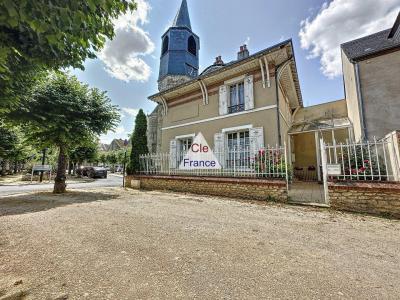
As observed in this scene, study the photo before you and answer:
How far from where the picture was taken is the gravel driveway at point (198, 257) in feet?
5.90

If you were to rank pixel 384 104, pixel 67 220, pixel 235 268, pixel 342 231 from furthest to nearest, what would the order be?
pixel 384 104 → pixel 67 220 → pixel 342 231 → pixel 235 268

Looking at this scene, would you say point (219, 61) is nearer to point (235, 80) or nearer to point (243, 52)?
point (243, 52)

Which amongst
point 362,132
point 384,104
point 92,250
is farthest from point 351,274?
point 384,104

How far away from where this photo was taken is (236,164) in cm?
830

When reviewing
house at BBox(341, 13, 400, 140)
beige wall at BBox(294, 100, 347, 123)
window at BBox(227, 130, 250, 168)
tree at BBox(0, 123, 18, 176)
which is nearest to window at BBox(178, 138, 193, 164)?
window at BBox(227, 130, 250, 168)

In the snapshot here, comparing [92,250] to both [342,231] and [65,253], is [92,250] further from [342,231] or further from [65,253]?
[342,231]

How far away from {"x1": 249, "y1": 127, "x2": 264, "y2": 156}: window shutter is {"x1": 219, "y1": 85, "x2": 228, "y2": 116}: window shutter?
6.05ft

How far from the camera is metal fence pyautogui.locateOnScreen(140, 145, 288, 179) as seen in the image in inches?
249

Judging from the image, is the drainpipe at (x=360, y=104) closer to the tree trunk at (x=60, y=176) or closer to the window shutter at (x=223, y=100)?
the window shutter at (x=223, y=100)

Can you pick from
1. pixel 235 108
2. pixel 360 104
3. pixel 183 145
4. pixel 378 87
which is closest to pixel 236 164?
pixel 235 108

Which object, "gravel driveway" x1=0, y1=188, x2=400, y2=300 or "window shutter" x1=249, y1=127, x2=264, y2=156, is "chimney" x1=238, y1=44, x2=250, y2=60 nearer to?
"window shutter" x1=249, y1=127, x2=264, y2=156

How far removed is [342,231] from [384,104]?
241 inches

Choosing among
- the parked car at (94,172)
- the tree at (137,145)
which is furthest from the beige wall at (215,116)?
the parked car at (94,172)

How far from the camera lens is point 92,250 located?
8.55 ft
